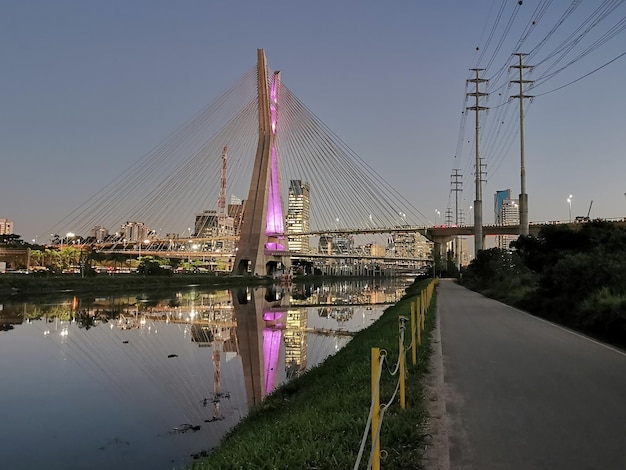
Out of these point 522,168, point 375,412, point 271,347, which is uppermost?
point 522,168

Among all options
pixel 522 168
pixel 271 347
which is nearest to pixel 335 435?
pixel 271 347

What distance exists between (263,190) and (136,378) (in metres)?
41.7

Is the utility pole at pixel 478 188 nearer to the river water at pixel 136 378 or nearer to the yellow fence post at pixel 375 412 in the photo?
the river water at pixel 136 378

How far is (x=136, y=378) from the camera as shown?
12.8 meters

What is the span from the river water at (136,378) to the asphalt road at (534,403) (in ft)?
14.0

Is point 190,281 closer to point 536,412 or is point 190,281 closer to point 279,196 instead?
point 279,196

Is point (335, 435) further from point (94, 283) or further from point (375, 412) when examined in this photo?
point (94, 283)

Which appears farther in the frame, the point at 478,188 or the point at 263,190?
the point at 263,190

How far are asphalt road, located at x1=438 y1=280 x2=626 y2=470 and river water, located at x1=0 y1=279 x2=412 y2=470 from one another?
4.28m

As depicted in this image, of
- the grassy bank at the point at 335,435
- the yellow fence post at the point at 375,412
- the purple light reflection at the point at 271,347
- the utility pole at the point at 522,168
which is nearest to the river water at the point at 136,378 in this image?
the purple light reflection at the point at 271,347

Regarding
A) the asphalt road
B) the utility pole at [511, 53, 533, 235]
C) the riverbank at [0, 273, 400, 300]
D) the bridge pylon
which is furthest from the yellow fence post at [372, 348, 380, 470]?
the bridge pylon

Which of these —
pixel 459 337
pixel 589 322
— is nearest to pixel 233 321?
pixel 459 337

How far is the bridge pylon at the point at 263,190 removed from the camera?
173ft

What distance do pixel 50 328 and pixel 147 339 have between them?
5.82m
